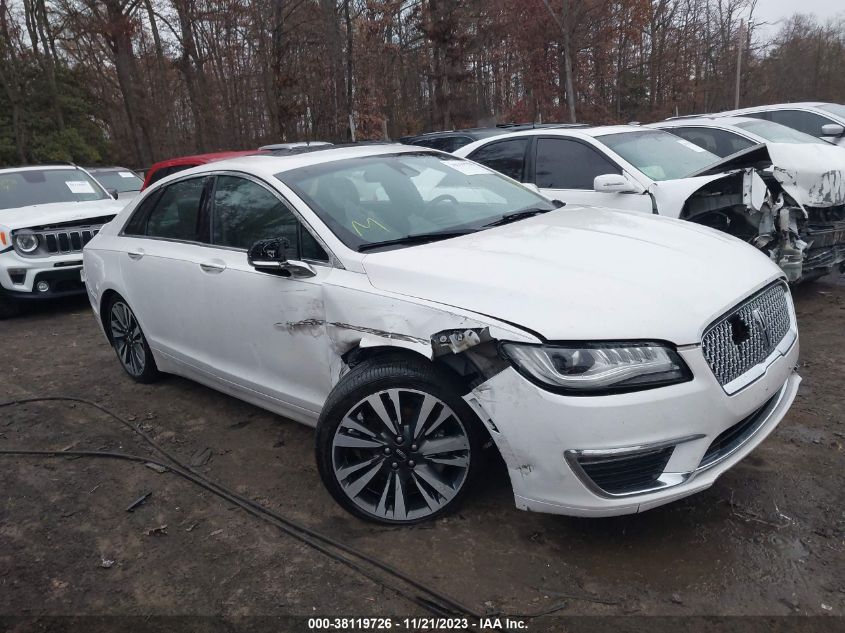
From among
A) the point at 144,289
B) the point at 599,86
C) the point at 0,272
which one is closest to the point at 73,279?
the point at 0,272

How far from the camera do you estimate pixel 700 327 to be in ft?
8.08

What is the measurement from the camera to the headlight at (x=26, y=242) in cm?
729

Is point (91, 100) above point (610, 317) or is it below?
above

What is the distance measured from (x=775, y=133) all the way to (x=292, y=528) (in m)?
7.08

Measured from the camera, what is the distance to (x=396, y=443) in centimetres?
288

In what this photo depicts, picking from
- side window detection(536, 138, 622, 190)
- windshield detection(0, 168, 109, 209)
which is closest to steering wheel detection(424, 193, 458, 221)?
side window detection(536, 138, 622, 190)

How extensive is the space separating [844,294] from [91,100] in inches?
1120

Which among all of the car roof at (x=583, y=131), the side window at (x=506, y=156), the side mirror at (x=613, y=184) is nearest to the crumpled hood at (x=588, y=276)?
the side mirror at (x=613, y=184)

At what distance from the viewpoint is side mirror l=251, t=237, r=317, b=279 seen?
3.18 m

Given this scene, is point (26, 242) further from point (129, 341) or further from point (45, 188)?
point (129, 341)

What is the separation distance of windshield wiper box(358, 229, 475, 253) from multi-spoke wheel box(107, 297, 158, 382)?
90.0 inches

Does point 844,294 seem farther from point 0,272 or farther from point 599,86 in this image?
point 599,86

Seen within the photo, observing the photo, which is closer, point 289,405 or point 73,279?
point 289,405

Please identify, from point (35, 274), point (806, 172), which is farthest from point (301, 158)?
point (35, 274)
